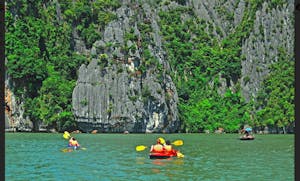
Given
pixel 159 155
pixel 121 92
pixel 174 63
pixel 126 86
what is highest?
pixel 174 63

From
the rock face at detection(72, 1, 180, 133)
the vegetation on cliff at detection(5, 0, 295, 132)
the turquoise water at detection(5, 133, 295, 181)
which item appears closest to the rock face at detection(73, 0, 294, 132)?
the rock face at detection(72, 1, 180, 133)

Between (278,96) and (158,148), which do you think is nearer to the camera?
(158,148)

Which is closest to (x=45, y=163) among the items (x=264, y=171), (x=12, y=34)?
(x=264, y=171)

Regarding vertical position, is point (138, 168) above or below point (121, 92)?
below

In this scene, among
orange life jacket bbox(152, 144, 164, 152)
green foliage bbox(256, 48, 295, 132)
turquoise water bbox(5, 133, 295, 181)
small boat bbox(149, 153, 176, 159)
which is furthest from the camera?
green foliage bbox(256, 48, 295, 132)

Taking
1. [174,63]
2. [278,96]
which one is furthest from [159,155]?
[174,63]

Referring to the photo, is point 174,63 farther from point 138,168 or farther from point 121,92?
point 138,168

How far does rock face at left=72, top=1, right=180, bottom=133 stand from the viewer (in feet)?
275

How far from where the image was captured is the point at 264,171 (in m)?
27.0

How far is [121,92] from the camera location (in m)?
86.1

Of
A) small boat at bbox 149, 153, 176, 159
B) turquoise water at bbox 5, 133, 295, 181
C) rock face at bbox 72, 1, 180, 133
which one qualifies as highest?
rock face at bbox 72, 1, 180, 133

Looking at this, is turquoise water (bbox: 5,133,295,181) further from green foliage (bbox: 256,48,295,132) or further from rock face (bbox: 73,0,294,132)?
green foliage (bbox: 256,48,295,132)

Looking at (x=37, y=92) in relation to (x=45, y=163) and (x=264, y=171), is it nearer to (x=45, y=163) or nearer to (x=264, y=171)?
(x=45, y=163)

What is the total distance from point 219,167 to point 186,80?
81.6 m
